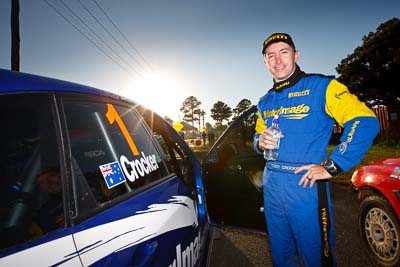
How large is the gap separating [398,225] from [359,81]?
3072 cm

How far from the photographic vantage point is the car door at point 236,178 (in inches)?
100

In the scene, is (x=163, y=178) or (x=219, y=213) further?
(x=219, y=213)

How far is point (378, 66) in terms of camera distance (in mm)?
26000

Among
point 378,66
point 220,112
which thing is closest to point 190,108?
point 220,112

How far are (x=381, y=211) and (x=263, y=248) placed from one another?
5.24ft

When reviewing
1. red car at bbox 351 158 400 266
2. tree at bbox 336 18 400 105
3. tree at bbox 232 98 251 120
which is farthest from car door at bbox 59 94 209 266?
tree at bbox 232 98 251 120

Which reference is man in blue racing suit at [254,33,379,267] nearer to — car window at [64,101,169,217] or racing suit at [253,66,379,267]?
racing suit at [253,66,379,267]

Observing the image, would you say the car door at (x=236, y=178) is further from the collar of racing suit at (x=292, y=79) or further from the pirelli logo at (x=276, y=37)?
the pirelli logo at (x=276, y=37)

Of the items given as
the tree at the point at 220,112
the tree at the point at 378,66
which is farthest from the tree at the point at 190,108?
the tree at the point at 378,66

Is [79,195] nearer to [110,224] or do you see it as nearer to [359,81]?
[110,224]

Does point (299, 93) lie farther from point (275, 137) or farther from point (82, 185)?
point (82, 185)

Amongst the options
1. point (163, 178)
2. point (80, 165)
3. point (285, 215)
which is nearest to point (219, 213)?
point (285, 215)

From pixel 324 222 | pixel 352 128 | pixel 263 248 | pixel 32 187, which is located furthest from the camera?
pixel 263 248

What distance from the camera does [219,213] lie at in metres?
2.59
